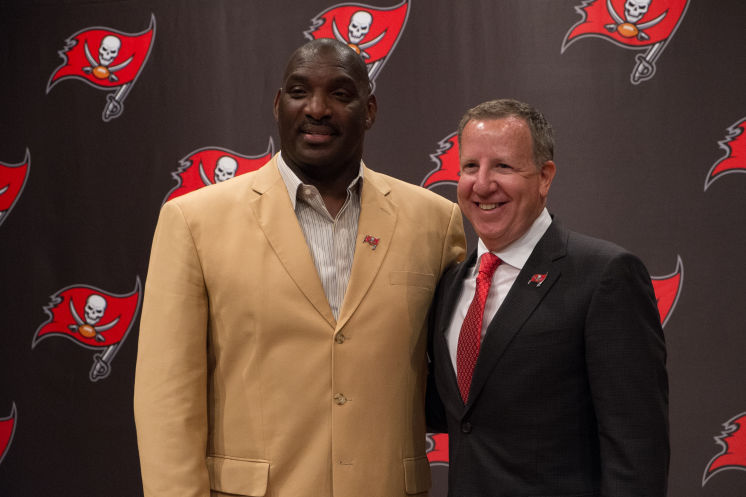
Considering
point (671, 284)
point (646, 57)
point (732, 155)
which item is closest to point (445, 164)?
point (646, 57)

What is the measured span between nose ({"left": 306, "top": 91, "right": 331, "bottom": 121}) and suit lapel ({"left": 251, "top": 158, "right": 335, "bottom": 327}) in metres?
0.20

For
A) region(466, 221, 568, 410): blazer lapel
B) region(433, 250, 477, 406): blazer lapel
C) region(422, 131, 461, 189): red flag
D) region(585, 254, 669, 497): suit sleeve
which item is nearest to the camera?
region(585, 254, 669, 497): suit sleeve

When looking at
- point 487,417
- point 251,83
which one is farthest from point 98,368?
point 487,417

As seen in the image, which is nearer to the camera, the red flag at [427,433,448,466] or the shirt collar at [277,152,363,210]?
the shirt collar at [277,152,363,210]

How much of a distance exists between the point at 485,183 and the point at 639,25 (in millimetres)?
1780

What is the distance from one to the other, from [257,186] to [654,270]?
189 cm

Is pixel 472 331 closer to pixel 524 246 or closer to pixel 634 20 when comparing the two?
pixel 524 246

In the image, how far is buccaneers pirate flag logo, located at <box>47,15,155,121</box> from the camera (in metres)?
3.34

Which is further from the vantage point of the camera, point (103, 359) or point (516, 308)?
point (103, 359)

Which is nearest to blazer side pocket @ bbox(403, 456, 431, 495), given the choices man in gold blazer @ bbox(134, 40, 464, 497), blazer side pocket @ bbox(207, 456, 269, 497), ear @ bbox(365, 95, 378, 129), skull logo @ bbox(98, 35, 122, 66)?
man in gold blazer @ bbox(134, 40, 464, 497)

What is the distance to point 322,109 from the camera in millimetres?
1860

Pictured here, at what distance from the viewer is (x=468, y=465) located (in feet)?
5.71

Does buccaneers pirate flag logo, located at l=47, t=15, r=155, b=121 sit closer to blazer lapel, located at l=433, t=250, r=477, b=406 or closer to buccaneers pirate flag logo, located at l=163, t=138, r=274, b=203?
buccaneers pirate flag logo, located at l=163, t=138, r=274, b=203

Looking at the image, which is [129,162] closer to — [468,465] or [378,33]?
[378,33]
